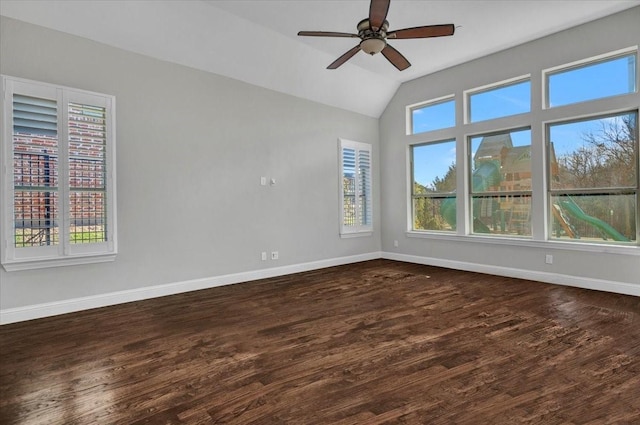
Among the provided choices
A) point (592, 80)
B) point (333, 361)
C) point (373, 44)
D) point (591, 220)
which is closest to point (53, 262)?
point (333, 361)

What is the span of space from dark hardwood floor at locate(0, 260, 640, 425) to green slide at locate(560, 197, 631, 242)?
784mm

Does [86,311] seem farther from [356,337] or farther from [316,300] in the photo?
[356,337]

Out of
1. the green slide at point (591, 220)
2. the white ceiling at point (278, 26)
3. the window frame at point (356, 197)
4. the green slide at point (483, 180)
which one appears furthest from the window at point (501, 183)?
the window frame at point (356, 197)

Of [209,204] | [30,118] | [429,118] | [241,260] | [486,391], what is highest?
[429,118]

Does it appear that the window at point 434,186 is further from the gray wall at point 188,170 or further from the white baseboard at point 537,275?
the gray wall at point 188,170

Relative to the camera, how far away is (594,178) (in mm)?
4590

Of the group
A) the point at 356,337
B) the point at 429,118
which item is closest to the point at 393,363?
the point at 356,337

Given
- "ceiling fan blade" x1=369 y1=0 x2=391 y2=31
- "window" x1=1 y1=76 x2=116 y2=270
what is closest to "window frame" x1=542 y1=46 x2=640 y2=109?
"ceiling fan blade" x1=369 y1=0 x2=391 y2=31

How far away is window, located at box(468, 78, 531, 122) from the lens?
5.21 m

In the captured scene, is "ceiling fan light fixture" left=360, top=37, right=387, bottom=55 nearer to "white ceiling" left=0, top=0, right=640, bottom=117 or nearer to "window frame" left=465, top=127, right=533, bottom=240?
"white ceiling" left=0, top=0, right=640, bottom=117

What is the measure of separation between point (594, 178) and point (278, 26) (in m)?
4.58

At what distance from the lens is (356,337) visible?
2.95 meters

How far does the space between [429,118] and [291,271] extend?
3759mm

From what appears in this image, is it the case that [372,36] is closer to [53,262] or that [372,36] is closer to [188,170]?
[188,170]
